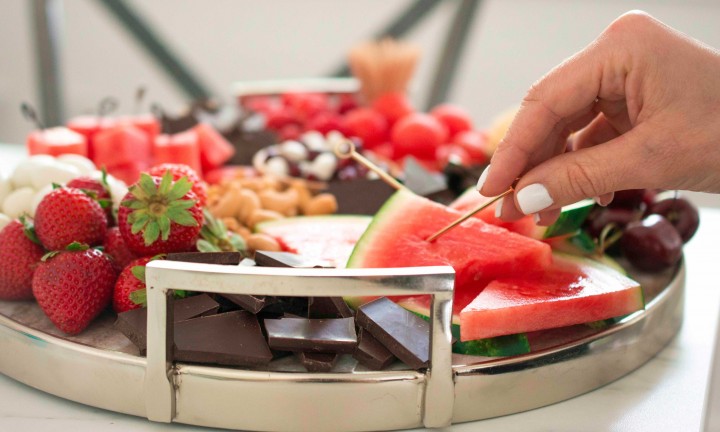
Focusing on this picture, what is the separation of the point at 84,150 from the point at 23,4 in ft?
13.3

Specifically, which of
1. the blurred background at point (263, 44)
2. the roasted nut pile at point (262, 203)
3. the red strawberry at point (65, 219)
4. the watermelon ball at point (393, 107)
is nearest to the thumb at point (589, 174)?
the roasted nut pile at point (262, 203)

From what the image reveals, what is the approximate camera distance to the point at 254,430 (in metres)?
0.92

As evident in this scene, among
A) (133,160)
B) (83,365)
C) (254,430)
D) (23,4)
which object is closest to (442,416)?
(254,430)

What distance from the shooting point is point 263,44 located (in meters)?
5.05

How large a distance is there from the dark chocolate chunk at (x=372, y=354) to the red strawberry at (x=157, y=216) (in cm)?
30

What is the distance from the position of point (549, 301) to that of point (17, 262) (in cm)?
76

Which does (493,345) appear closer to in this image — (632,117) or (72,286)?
(632,117)

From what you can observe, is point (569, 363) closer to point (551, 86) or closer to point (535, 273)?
point (535, 273)

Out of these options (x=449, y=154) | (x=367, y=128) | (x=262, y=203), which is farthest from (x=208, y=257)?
(x=367, y=128)

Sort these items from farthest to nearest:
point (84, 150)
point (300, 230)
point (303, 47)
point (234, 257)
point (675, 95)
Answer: point (303, 47), point (84, 150), point (300, 230), point (234, 257), point (675, 95)

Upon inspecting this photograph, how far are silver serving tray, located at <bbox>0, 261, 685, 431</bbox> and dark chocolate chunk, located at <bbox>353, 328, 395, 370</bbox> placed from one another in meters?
0.01

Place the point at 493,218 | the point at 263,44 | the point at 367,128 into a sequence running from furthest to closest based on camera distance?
the point at 263,44, the point at 367,128, the point at 493,218

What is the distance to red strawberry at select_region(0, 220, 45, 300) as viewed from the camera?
3.55ft

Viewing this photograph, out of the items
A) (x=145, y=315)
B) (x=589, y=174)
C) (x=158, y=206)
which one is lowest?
(x=145, y=315)
